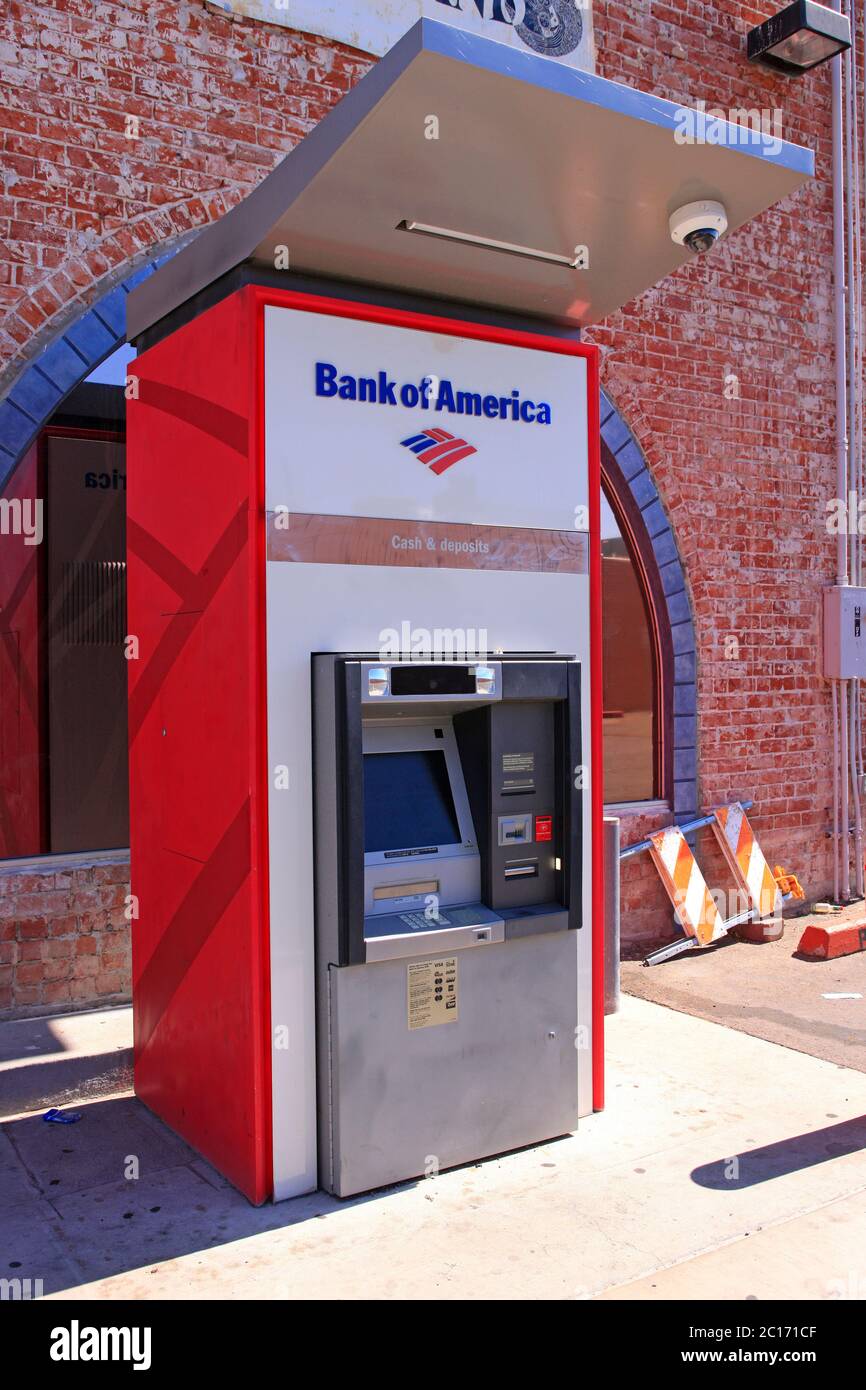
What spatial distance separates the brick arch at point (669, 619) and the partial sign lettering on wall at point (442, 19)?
7.59ft

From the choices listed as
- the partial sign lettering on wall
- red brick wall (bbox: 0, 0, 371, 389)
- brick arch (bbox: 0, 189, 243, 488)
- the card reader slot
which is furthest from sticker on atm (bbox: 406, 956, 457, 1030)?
the partial sign lettering on wall

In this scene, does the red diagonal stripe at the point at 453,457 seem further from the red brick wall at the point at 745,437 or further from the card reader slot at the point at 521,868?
the red brick wall at the point at 745,437

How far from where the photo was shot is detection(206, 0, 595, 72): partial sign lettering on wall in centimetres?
574

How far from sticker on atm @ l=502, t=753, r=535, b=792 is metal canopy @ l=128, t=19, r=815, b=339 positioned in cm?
163

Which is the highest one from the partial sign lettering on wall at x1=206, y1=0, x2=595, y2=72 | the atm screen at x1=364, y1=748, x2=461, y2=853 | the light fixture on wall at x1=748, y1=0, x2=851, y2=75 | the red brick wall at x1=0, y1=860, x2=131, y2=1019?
the light fixture on wall at x1=748, y1=0, x2=851, y2=75

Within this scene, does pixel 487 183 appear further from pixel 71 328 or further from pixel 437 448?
pixel 71 328

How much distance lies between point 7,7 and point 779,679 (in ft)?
19.2

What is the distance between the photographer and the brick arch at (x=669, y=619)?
7004mm

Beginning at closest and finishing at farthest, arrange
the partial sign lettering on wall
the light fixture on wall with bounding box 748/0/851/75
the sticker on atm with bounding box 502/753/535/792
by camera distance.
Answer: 1. the sticker on atm with bounding box 502/753/535/792
2. the partial sign lettering on wall
3. the light fixture on wall with bounding box 748/0/851/75

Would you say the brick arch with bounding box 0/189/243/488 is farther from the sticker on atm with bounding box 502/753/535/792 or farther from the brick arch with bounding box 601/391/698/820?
the brick arch with bounding box 601/391/698/820

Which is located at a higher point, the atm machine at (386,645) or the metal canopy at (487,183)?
the metal canopy at (487,183)

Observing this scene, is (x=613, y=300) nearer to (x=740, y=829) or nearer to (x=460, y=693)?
(x=460, y=693)

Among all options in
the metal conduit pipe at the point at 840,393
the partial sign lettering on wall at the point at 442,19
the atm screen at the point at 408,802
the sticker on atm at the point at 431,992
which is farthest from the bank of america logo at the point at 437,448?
the metal conduit pipe at the point at 840,393
